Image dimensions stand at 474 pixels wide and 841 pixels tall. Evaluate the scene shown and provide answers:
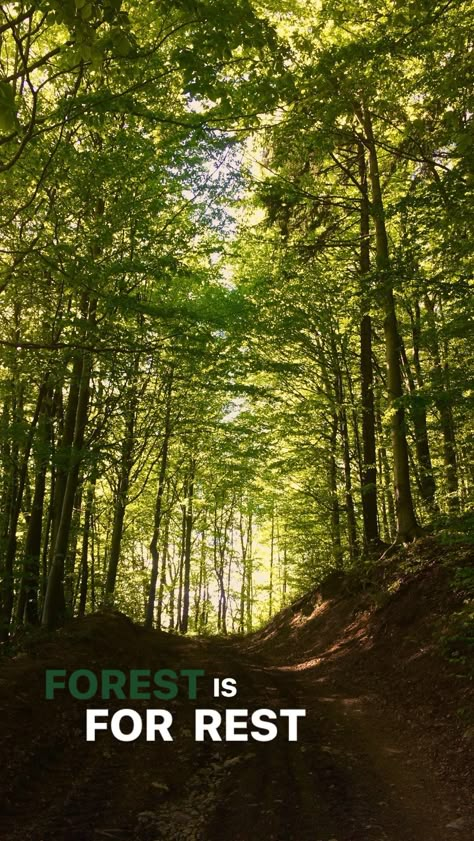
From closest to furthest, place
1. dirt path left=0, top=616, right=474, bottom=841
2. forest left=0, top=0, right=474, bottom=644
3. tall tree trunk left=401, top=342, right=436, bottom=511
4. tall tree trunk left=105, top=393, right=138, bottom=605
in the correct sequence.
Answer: dirt path left=0, top=616, right=474, bottom=841 < forest left=0, top=0, right=474, bottom=644 < tall tree trunk left=401, top=342, right=436, bottom=511 < tall tree trunk left=105, top=393, right=138, bottom=605

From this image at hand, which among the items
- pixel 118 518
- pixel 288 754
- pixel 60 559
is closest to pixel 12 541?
pixel 60 559

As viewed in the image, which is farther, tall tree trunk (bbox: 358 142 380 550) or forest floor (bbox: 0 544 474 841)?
tall tree trunk (bbox: 358 142 380 550)

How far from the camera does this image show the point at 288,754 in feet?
22.5

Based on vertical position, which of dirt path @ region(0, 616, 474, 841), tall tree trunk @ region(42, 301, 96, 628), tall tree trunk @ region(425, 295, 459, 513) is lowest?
dirt path @ region(0, 616, 474, 841)

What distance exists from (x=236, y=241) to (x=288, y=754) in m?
15.1

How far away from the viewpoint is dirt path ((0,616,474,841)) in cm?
495

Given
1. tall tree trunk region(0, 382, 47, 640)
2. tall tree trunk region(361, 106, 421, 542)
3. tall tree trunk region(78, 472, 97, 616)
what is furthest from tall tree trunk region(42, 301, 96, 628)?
tall tree trunk region(361, 106, 421, 542)

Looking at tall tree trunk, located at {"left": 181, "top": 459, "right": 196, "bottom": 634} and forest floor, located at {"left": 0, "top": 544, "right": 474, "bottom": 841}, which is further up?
tall tree trunk, located at {"left": 181, "top": 459, "right": 196, "bottom": 634}

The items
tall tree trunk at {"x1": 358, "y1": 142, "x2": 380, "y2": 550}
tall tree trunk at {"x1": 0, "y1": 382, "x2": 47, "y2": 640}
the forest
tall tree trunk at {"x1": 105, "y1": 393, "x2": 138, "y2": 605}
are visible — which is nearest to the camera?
the forest

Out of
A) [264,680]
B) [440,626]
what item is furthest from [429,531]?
[264,680]

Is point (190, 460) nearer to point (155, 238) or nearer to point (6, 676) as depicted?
point (155, 238)

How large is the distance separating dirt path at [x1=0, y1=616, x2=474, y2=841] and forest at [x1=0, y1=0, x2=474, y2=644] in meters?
3.90

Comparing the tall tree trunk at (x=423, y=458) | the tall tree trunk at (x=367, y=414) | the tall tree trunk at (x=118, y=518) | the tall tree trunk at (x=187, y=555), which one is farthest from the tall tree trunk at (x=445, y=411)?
the tall tree trunk at (x=187, y=555)

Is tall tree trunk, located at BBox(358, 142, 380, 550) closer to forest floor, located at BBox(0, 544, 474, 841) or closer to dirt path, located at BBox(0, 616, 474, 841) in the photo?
forest floor, located at BBox(0, 544, 474, 841)
